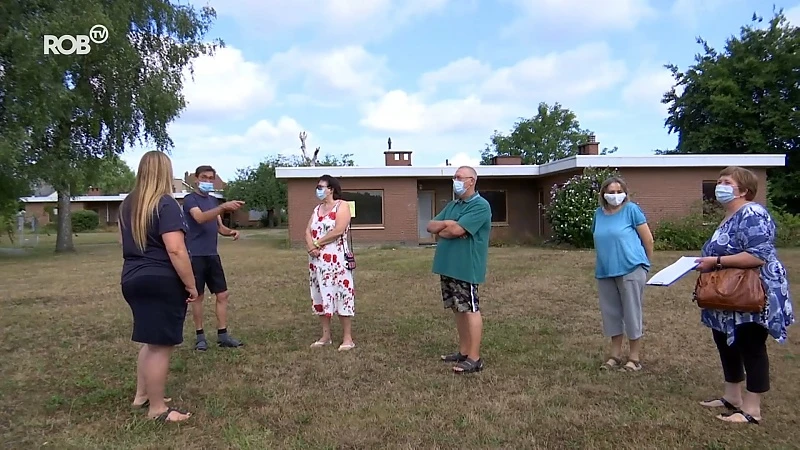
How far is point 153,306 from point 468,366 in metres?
2.40

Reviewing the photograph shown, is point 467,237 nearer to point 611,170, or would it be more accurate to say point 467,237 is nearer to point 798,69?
point 611,170

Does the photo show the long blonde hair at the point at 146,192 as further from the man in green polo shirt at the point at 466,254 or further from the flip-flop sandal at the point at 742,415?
the flip-flop sandal at the point at 742,415

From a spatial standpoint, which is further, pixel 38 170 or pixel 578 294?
pixel 38 170

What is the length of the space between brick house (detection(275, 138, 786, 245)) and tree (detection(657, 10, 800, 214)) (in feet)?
35.5

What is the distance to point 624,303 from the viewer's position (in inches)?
190

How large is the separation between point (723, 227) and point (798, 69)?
30.2 meters

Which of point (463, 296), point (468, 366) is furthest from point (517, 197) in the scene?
point (468, 366)

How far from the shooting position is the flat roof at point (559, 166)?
17750mm

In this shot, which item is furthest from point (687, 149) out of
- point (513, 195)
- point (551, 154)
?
point (551, 154)

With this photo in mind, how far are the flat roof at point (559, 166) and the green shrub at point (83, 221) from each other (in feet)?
87.4

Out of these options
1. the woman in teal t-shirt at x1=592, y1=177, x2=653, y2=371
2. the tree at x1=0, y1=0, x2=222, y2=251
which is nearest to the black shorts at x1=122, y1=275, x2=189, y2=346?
the woman in teal t-shirt at x1=592, y1=177, x2=653, y2=371

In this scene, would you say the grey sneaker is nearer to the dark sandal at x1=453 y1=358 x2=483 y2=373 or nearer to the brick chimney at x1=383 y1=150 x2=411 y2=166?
the dark sandal at x1=453 y1=358 x2=483 y2=373

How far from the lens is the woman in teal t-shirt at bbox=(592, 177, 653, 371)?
4715mm

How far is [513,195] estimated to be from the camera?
21.2m
